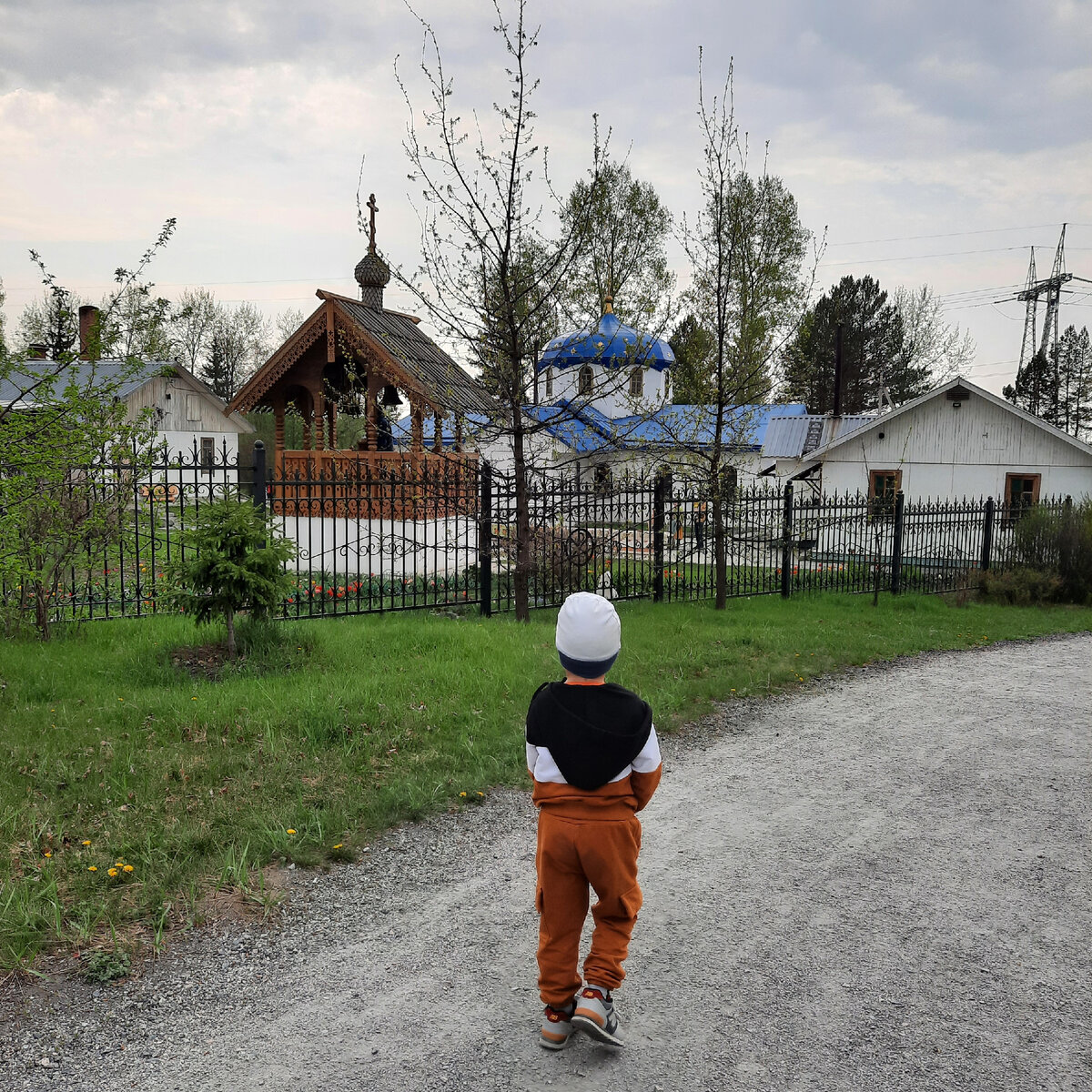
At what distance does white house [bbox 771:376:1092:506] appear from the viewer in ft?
68.5

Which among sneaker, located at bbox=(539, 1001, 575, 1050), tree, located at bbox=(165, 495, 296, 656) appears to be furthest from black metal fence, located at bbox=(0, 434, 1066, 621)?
sneaker, located at bbox=(539, 1001, 575, 1050)

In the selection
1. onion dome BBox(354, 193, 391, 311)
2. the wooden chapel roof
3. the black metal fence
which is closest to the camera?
the black metal fence

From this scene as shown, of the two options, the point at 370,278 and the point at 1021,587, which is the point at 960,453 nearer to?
the point at 1021,587

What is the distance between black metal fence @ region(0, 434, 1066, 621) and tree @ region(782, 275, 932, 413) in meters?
25.2

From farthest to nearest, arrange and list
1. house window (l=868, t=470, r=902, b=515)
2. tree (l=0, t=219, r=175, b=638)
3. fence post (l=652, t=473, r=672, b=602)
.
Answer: house window (l=868, t=470, r=902, b=515)
fence post (l=652, t=473, r=672, b=602)
tree (l=0, t=219, r=175, b=638)

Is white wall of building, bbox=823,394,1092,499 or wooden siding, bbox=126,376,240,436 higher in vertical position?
wooden siding, bbox=126,376,240,436

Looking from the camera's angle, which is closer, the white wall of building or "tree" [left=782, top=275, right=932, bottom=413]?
the white wall of building

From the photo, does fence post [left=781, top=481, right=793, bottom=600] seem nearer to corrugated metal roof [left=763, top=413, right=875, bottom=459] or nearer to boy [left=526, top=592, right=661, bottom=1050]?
boy [left=526, top=592, right=661, bottom=1050]

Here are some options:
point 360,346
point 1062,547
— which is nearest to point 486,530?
point 360,346

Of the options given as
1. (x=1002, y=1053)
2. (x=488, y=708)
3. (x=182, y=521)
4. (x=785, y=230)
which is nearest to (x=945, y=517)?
(x=785, y=230)

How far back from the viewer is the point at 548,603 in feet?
37.7

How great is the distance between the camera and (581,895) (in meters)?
2.93

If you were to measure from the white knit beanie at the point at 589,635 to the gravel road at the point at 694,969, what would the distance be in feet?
4.26

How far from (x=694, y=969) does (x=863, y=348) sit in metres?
42.4
